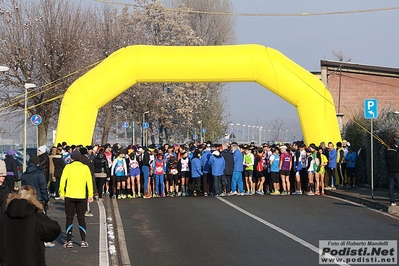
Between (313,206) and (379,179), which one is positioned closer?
(313,206)

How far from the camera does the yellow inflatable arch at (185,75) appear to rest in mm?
26391

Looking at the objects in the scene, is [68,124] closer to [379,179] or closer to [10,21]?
[379,179]

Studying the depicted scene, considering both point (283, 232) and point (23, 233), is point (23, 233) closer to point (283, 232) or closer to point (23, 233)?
point (23, 233)

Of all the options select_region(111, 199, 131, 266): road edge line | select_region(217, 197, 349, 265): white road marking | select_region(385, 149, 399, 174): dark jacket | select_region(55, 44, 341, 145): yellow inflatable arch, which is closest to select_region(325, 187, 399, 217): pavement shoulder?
select_region(385, 149, 399, 174): dark jacket

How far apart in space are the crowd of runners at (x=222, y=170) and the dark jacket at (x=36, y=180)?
11752mm

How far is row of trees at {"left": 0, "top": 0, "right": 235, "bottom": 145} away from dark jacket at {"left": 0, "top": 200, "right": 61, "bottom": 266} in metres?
20.6

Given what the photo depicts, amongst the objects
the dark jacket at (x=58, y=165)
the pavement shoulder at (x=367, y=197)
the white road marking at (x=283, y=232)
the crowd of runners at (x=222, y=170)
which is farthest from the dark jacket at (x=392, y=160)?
the dark jacket at (x=58, y=165)

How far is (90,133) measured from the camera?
27.0 meters

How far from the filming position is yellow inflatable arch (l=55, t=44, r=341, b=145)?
2639cm

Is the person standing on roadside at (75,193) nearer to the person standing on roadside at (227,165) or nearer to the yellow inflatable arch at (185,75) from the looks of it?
the person standing on roadside at (227,165)

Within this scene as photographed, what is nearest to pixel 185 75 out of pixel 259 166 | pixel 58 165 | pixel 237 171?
pixel 237 171

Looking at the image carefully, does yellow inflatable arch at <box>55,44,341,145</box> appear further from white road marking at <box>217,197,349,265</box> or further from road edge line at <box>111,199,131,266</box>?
road edge line at <box>111,199,131,266</box>

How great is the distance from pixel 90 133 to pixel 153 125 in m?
36.3

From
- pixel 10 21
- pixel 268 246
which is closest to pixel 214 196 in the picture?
pixel 268 246
